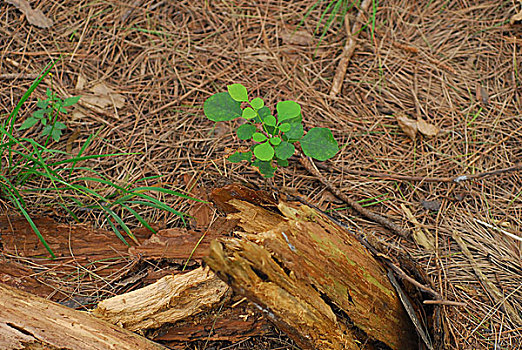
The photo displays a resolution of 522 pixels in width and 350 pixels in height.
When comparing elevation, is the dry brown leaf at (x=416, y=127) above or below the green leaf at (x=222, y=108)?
below

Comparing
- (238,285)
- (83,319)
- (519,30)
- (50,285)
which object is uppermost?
(519,30)

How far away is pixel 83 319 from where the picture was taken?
1354mm

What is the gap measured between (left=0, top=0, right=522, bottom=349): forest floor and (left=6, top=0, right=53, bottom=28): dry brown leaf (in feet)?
0.14

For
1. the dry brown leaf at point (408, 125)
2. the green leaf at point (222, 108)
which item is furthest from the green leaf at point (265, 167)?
the dry brown leaf at point (408, 125)

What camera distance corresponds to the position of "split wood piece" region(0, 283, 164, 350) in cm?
122

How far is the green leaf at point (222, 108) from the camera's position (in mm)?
1714

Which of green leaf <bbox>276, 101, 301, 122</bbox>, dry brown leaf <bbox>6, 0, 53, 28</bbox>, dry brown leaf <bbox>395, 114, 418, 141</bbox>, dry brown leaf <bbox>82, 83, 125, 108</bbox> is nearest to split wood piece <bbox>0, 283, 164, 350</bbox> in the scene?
green leaf <bbox>276, 101, 301, 122</bbox>

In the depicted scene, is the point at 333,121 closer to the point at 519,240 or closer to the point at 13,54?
the point at 519,240

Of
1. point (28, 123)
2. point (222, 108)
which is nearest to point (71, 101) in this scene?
point (28, 123)

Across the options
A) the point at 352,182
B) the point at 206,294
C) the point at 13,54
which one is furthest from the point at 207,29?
the point at 206,294

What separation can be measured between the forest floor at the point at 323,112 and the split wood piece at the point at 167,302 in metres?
0.18

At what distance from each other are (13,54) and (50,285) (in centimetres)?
152

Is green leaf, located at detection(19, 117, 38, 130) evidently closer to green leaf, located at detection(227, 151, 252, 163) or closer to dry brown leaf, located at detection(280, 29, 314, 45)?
green leaf, located at detection(227, 151, 252, 163)

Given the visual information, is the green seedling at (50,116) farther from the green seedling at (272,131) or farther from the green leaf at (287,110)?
the green leaf at (287,110)
